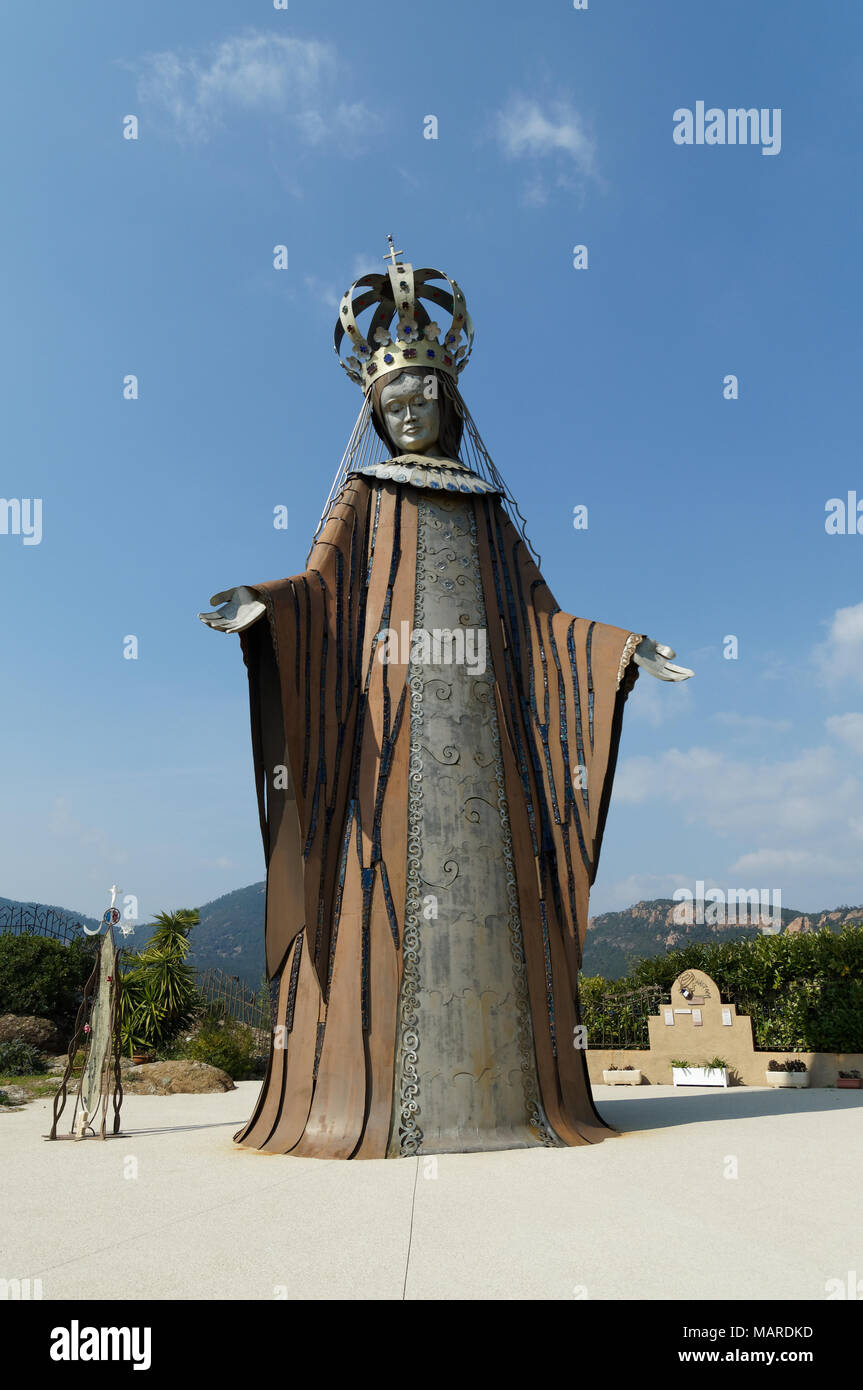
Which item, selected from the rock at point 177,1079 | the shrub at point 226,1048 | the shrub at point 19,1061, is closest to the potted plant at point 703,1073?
the rock at point 177,1079

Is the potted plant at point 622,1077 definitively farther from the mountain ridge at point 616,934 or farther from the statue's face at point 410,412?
the statue's face at point 410,412

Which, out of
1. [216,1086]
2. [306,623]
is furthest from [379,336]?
[216,1086]

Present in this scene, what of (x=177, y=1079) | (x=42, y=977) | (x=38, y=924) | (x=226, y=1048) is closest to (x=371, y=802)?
(x=177, y=1079)

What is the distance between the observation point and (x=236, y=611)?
6992 millimetres

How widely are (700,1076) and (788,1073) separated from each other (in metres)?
1.34

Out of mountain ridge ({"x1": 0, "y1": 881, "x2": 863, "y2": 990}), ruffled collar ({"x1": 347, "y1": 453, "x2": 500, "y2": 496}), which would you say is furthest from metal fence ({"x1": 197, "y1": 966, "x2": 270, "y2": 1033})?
ruffled collar ({"x1": 347, "y1": 453, "x2": 500, "y2": 496})

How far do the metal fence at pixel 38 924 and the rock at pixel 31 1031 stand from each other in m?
4.34

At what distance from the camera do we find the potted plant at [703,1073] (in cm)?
1375

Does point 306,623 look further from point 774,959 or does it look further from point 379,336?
point 774,959

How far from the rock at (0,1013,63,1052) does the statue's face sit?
538 inches

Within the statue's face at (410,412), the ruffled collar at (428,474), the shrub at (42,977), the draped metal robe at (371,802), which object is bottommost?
the shrub at (42,977)

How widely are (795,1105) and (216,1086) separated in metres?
8.23

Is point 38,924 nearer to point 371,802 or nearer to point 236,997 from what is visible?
point 236,997

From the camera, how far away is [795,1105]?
994 cm
